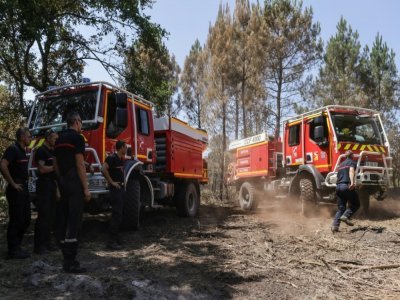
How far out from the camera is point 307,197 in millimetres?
10156

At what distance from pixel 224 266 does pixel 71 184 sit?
2.18 metres

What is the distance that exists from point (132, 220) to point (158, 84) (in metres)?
6.06

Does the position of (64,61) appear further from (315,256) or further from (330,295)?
A: (330,295)

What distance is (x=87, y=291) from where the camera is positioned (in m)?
4.07

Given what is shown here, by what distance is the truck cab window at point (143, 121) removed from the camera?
845cm

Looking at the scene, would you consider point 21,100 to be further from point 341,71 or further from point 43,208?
point 341,71

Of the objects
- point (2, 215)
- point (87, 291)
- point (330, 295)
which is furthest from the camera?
point (2, 215)

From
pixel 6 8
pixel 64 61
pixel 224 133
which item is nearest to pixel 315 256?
pixel 6 8

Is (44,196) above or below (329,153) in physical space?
below

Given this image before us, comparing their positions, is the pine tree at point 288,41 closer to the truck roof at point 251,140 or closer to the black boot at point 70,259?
the truck roof at point 251,140

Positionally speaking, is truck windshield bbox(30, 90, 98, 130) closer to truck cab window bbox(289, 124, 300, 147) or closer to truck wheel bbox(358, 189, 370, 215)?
truck cab window bbox(289, 124, 300, 147)

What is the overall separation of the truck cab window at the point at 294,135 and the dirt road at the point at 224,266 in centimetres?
309

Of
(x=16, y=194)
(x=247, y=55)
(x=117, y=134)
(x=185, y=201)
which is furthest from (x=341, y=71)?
(x=16, y=194)

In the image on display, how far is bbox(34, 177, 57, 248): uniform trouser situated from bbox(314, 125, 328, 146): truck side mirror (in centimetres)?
637
